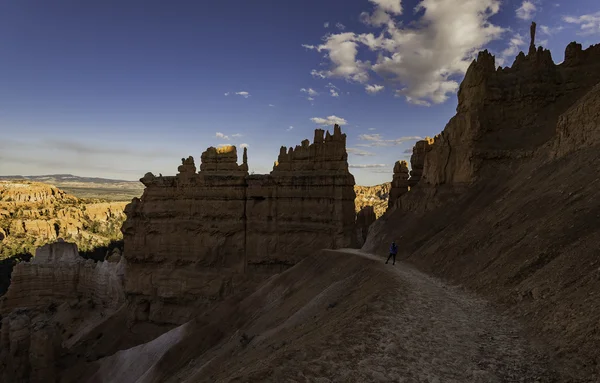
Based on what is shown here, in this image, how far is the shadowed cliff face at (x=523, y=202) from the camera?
10039mm

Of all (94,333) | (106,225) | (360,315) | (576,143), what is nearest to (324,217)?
(576,143)

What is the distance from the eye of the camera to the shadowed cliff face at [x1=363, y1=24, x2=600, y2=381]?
10.0 metres

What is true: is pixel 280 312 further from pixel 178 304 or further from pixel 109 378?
pixel 178 304

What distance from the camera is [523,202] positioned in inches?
728

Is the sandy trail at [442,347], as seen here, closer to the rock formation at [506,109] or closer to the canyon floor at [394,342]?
the canyon floor at [394,342]

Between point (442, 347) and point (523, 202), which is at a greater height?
point (523, 202)

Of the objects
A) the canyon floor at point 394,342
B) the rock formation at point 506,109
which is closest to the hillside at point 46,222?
the canyon floor at point 394,342

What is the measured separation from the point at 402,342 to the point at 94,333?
43.6 m

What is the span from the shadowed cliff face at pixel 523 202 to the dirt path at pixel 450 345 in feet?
2.28

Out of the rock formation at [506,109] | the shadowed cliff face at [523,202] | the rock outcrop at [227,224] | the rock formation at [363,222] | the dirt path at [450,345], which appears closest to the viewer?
the dirt path at [450,345]

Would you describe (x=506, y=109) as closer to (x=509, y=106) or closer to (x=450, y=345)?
(x=509, y=106)

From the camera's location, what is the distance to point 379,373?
8.51 m

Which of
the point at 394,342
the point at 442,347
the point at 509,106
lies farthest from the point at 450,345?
the point at 509,106

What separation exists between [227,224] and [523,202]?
29.5 m
